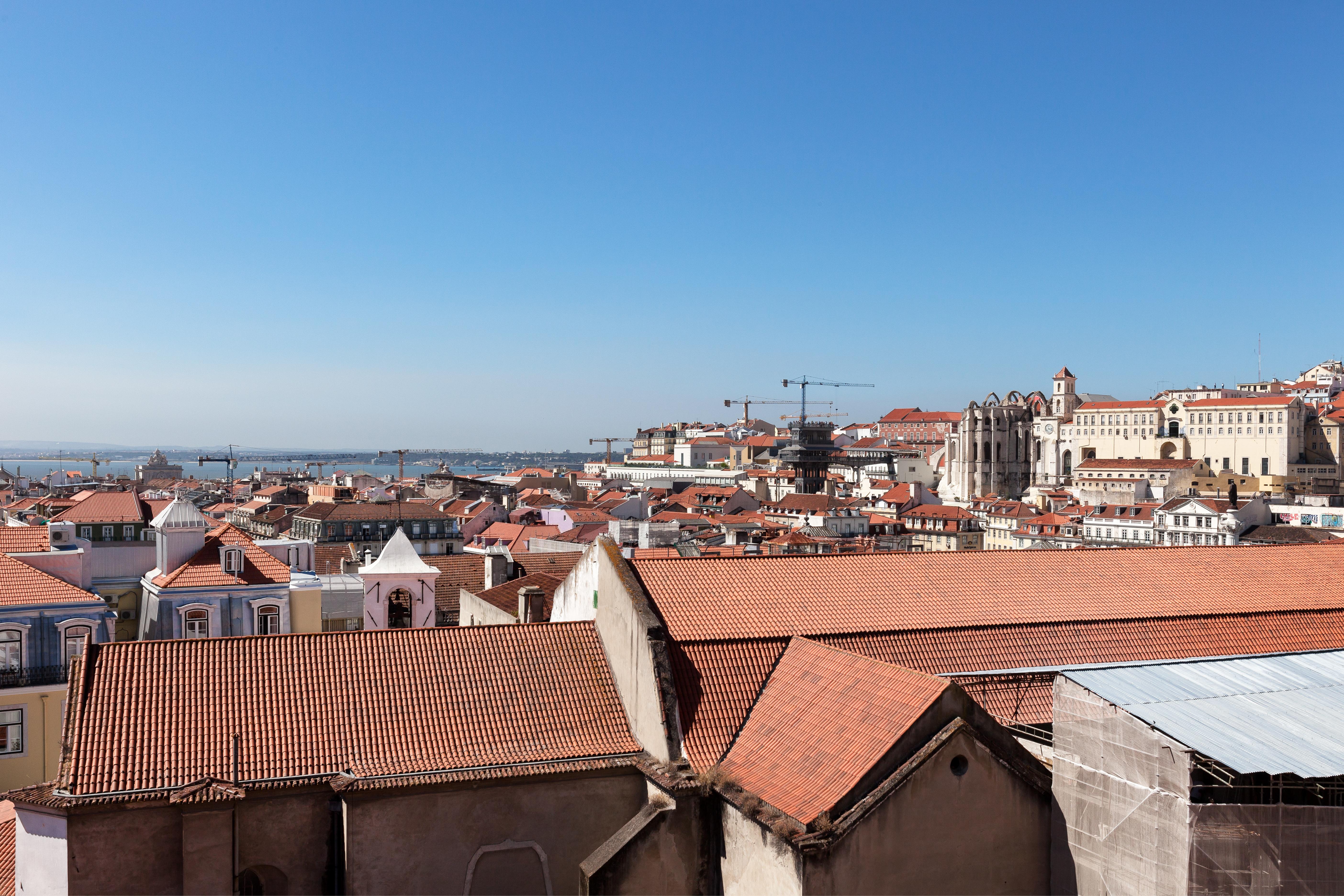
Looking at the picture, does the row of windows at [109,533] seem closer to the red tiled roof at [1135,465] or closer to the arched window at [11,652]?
the arched window at [11,652]

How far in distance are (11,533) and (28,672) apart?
7529 millimetres

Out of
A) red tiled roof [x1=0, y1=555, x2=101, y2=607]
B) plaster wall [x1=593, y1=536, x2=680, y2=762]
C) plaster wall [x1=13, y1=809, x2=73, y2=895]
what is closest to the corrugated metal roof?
plaster wall [x1=593, y1=536, x2=680, y2=762]

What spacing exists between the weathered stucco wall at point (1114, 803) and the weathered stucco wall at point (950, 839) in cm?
46

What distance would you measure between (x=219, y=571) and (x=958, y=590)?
20.5m

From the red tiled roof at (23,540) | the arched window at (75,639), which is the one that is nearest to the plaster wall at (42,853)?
the arched window at (75,639)

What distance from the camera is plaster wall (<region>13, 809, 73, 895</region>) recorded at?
15.3 metres

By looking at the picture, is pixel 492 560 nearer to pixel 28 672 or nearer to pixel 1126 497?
pixel 28 672

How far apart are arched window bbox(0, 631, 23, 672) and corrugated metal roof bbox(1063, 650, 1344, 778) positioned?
24.2m

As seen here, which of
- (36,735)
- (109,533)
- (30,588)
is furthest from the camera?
(109,533)

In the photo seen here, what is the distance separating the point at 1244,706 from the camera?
1590 centimetres

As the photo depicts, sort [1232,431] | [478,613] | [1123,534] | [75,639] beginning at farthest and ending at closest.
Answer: [1232,431]
[1123,534]
[478,613]
[75,639]

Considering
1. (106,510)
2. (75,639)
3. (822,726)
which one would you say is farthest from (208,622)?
(822,726)

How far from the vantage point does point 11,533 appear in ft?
108

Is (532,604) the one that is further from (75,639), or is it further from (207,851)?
(75,639)
